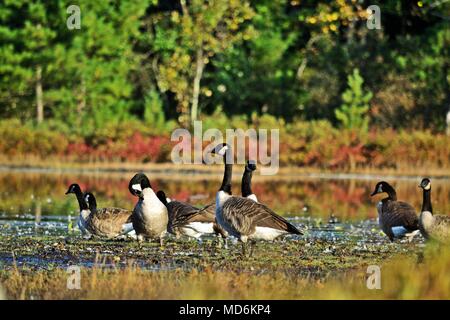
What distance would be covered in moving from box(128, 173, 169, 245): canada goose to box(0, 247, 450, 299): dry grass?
4476 mm

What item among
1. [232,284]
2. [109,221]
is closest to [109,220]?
[109,221]

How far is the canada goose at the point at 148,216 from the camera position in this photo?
19.8 metres

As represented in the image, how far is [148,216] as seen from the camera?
780 inches

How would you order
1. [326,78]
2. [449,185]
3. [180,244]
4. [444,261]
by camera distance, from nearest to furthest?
[444,261] < [180,244] < [449,185] < [326,78]

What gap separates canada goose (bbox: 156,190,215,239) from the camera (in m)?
20.8

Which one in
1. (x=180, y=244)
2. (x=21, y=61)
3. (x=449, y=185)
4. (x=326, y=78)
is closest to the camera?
(x=180, y=244)

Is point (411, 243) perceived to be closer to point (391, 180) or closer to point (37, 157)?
point (391, 180)

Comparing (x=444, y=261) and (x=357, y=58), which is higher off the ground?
(x=357, y=58)

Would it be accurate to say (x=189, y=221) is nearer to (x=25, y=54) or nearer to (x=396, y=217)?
(x=396, y=217)

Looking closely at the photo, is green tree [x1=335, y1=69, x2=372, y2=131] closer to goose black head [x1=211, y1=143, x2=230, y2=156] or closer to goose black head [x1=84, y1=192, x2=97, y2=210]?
goose black head [x1=84, y1=192, x2=97, y2=210]

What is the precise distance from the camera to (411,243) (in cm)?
2145

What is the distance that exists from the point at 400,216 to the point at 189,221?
4114mm

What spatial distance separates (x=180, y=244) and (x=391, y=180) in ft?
77.9
